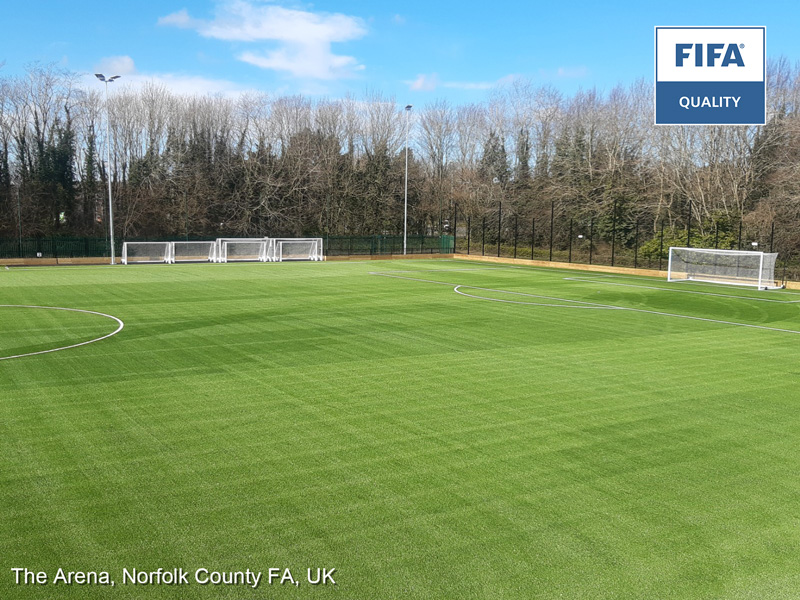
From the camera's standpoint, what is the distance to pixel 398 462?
19.3 feet

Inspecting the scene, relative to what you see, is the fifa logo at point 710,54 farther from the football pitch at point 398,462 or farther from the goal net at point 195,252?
the goal net at point 195,252

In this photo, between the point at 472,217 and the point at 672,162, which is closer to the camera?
the point at 672,162

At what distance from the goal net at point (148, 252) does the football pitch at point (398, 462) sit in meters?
24.2

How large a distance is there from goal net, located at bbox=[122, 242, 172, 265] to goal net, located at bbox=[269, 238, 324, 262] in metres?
5.80

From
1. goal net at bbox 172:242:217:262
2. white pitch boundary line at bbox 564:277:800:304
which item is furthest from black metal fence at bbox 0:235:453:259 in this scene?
white pitch boundary line at bbox 564:277:800:304

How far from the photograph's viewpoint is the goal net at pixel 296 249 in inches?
1575

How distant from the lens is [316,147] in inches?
2119

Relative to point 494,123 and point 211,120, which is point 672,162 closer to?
point 494,123

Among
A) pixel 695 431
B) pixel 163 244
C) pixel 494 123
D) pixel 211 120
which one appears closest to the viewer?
pixel 695 431

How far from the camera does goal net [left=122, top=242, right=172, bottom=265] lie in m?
36.7

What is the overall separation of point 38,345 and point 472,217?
4481 centimetres

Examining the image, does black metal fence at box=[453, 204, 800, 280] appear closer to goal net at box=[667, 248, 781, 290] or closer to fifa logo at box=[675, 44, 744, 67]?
goal net at box=[667, 248, 781, 290]

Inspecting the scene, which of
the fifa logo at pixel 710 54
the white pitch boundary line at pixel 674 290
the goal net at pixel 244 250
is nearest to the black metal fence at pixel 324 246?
the goal net at pixel 244 250

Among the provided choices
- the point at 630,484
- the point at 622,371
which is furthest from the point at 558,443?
the point at 622,371
